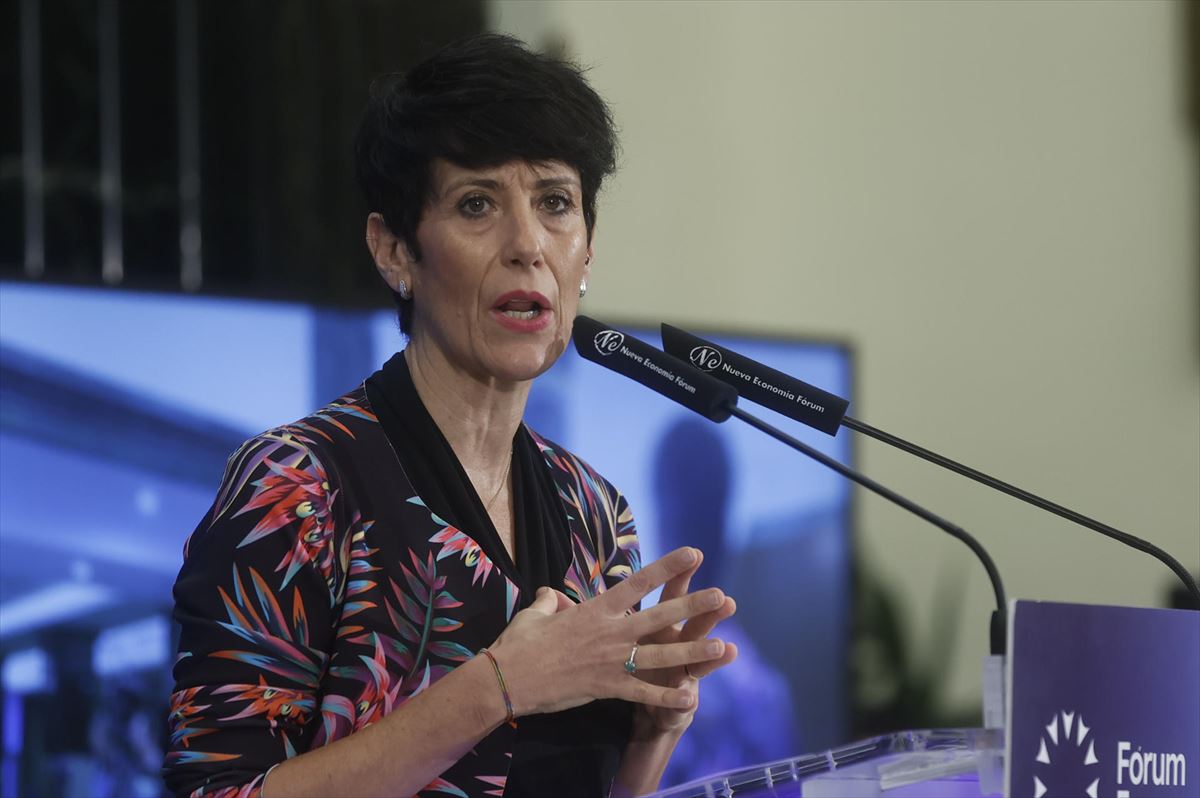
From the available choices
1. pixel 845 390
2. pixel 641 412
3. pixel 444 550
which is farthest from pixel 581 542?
pixel 845 390

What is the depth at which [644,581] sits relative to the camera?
1232 millimetres

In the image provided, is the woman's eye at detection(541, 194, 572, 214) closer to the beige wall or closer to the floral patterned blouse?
the floral patterned blouse

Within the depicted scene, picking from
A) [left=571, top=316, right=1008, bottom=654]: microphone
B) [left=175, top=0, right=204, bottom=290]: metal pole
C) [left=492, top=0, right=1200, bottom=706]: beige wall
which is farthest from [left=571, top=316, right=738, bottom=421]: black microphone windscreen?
[left=492, top=0, right=1200, bottom=706]: beige wall

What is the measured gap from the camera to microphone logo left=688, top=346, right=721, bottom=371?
55.1 inches

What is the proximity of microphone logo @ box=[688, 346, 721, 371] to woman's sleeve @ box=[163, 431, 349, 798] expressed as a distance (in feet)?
1.25

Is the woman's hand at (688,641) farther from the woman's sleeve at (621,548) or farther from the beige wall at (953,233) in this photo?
the beige wall at (953,233)

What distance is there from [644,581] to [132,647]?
164 cm

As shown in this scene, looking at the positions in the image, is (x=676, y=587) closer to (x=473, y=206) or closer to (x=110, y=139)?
(x=473, y=206)

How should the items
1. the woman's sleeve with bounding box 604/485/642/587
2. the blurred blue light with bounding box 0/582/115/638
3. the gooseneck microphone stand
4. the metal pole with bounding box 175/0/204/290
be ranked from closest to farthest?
the gooseneck microphone stand → the woman's sleeve with bounding box 604/485/642/587 → the blurred blue light with bounding box 0/582/115/638 → the metal pole with bounding box 175/0/204/290

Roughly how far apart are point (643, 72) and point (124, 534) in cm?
220

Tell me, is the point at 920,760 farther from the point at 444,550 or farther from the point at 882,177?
the point at 882,177

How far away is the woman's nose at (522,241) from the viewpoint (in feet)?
4.91

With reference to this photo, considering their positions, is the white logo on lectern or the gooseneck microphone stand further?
the gooseneck microphone stand

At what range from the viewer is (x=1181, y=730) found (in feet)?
3.75
